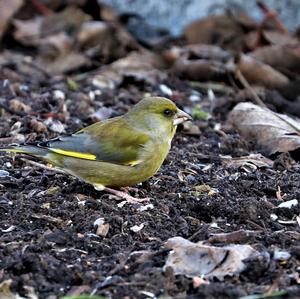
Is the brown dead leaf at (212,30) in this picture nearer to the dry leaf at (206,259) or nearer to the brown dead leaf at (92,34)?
the brown dead leaf at (92,34)

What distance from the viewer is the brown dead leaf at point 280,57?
313 inches

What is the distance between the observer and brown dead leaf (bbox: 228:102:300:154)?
5.91 m

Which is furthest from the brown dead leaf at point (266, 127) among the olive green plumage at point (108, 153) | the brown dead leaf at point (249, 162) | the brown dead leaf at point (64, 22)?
the brown dead leaf at point (64, 22)

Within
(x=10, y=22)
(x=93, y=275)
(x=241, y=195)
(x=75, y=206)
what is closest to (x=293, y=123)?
(x=241, y=195)

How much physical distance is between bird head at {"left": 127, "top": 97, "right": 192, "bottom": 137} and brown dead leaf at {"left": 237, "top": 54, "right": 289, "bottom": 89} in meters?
2.45

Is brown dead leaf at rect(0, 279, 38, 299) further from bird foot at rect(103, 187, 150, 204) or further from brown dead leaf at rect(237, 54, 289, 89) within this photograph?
brown dead leaf at rect(237, 54, 289, 89)

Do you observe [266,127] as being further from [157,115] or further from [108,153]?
[108,153]

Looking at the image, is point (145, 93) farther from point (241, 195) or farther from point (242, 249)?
point (242, 249)

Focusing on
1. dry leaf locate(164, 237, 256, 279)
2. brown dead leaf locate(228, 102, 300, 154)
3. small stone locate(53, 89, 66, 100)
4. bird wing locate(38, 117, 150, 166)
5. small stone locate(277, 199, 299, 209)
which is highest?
dry leaf locate(164, 237, 256, 279)

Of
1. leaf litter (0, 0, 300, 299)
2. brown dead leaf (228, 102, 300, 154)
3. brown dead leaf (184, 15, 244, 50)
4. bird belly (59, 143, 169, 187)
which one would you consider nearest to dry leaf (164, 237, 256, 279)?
leaf litter (0, 0, 300, 299)

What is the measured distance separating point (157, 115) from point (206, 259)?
163 centimetres

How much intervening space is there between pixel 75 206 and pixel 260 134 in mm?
2019

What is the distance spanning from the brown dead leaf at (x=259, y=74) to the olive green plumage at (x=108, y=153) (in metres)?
2.69

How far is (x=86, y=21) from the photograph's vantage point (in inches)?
345
